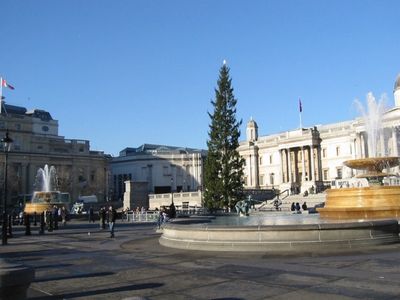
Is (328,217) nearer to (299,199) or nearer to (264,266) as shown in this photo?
(264,266)

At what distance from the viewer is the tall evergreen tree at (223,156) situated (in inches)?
1777

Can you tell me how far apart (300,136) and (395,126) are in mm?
26098

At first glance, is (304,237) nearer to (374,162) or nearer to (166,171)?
(374,162)

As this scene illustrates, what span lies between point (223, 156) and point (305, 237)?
3192 cm

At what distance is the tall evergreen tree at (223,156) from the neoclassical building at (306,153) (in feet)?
154

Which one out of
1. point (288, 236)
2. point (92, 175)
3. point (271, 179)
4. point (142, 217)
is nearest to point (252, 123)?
point (271, 179)

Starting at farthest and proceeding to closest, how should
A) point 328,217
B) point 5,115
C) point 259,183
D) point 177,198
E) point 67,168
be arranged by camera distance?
1. point 259,183
2. point 67,168
3. point 5,115
4. point 177,198
5. point 328,217

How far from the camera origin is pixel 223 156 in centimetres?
4688

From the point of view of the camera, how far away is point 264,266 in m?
12.4

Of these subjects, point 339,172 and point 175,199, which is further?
point 339,172

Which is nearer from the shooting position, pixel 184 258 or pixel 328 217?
pixel 184 258

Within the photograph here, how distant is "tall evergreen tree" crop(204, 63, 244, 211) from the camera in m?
45.1

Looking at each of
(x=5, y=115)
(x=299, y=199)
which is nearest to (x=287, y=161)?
(x=299, y=199)

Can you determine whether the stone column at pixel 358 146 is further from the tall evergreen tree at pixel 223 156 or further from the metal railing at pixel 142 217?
the metal railing at pixel 142 217
